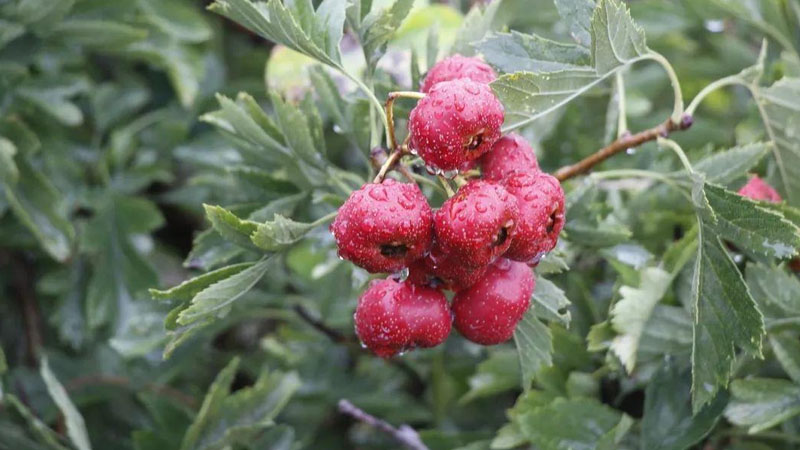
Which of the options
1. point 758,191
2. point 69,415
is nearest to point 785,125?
point 758,191

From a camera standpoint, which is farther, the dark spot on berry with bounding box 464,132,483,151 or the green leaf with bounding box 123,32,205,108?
the green leaf with bounding box 123,32,205,108

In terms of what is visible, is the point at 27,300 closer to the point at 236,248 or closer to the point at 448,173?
the point at 236,248

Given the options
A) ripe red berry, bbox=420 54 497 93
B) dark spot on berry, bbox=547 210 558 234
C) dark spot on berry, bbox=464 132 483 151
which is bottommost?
dark spot on berry, bbox=547 210 558 234

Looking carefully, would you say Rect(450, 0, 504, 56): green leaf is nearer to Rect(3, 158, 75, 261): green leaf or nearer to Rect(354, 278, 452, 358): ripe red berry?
Rect(354, 278, 452, 358): ripe red berry

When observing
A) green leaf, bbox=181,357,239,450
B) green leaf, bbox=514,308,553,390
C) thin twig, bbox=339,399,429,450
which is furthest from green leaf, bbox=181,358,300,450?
green leaf, bbox=514,308,553,390

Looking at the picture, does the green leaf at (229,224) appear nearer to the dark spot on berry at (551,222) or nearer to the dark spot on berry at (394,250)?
the dark spot on berry at (394,250)

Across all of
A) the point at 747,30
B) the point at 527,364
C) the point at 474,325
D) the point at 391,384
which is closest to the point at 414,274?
the point at 474,325

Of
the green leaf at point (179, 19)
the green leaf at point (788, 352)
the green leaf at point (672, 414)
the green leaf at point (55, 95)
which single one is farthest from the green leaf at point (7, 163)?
the green leaf at point (788, 352)
